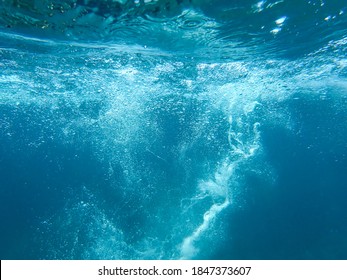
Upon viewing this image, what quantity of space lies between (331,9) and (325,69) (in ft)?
40.0

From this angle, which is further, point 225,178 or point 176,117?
point 176,117

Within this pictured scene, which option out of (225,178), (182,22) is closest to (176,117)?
(225,178)

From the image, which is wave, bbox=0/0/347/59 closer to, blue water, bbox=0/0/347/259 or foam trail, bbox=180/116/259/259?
blue water, bbox=0/0/347/259

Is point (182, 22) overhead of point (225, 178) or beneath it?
overhead

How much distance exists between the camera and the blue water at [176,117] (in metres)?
9.66

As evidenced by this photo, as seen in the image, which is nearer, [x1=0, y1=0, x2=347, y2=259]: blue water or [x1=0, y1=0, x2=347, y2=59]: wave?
[x1=0, y1=0, x2=347, y2=59]: wave

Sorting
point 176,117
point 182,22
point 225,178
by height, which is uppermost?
point 182,22

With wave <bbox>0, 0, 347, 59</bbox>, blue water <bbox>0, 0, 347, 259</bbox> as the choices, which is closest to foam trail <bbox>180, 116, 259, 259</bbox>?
blue water <bbox>0, 0, 347, 259</bbox>

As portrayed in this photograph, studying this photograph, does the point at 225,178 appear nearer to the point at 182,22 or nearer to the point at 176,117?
the point at 182,22

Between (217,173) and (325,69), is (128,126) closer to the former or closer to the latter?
(217,173)

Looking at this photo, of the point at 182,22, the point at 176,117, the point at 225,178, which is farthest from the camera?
the point at 176,117

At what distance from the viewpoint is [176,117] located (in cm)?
4053

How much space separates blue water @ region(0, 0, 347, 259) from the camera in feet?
31.7

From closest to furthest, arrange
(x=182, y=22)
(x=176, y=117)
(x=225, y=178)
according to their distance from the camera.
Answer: (x=182, y=22) < (x=225, y=178) < (x=176, y=117)
